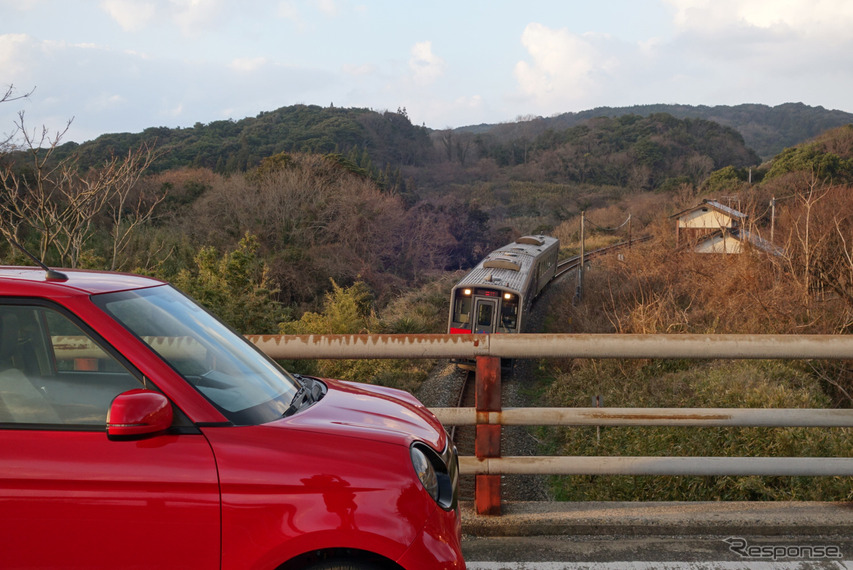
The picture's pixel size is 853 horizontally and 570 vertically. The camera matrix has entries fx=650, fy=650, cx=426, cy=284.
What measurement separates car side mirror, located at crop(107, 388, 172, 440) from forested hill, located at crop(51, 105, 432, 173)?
46390mm

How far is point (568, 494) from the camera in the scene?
32.3 ft

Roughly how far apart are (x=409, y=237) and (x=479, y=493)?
34.6 metres

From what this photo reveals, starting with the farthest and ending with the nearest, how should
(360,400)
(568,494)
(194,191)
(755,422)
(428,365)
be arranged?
(194,191) < (428,365) < (568,494) < (755,422) < (360,400)

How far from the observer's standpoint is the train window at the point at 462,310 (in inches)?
758

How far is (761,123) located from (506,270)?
137723mm

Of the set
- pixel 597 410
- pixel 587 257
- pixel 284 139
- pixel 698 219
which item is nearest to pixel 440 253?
pixel 587 257

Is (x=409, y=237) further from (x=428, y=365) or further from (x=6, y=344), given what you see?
(x=6, y=344)

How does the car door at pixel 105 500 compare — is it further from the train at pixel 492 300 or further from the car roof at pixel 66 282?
the train at pixel 492 300

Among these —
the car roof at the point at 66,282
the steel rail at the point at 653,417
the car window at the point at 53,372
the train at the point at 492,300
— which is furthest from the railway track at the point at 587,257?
the car window at the point at 53,372

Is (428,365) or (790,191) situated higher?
(790,191)

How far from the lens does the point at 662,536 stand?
12.4 feet

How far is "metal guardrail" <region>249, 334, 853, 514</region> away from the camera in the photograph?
370cm

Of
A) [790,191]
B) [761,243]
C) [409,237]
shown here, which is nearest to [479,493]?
[761,243]

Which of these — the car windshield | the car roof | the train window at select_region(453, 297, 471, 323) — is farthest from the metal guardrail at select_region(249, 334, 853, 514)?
the train window at select_region(453, 297, 471, 323)
